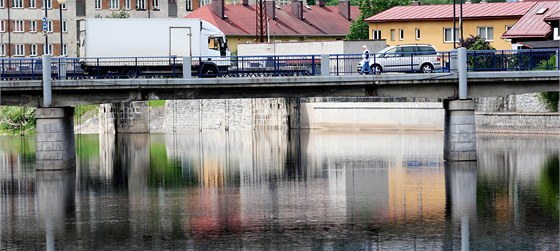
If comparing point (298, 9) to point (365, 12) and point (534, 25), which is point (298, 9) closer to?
point (365, 12)

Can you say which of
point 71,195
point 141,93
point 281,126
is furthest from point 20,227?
point 281,126

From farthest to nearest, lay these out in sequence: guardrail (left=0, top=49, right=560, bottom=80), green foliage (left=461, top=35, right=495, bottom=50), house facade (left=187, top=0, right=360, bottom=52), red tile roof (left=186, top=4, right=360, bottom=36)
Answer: red tile roof (left=186, top=4, right=360, bottom=36) < house facade (left=187, top=0, right=360, bottom=52) < green foliage (left=461, top=35, right=495, bottom=50) < guardrail (left=0, top=49, right=560, bottom=80)

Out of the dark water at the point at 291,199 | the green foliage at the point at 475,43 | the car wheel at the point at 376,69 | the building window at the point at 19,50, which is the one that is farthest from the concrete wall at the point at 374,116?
the building window at the point at 19,50

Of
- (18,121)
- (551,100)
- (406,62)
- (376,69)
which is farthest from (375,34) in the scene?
(376,69)

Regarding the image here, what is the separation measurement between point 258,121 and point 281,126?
2108 millimetres

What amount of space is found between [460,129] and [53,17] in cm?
8382

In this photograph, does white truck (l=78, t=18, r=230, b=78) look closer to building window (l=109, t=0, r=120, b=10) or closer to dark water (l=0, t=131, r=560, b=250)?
dark water (l=0, t=131, r=560, b=250)

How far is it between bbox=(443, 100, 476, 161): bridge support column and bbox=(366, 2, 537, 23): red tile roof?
48972 mm

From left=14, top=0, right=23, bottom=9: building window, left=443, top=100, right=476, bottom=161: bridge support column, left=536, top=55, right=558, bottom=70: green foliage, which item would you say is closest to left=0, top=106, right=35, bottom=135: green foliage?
left=14, top=0, right=23, bottom=9: building window

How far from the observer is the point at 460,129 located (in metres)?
64.9

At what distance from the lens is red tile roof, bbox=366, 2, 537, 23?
114 m

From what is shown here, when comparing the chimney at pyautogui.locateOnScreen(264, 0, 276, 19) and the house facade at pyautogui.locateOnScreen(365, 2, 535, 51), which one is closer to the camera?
the house facade at pyautogui.locateOnScreen(365, 2, 535, 51)

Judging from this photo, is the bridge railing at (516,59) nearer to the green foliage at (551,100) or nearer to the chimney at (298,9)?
the green foliage at (551,100)

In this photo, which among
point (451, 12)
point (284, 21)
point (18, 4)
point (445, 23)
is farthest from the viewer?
point (284, 21)
